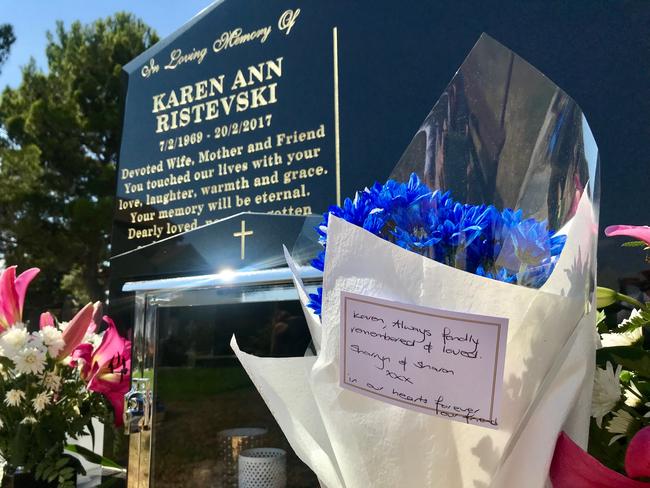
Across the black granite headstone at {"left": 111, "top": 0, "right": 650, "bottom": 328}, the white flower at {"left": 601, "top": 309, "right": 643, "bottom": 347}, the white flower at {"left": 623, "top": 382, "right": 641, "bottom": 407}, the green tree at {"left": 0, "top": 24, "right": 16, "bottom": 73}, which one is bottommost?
the white flower at {"left": 623, "top": 382, "right": 641, "bottom": 407}

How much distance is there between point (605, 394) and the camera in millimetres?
588

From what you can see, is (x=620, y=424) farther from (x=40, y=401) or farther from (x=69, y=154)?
(x=69, y=154)

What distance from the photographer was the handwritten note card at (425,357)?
479 mm

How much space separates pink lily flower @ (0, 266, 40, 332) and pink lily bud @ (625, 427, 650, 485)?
1.31 metres

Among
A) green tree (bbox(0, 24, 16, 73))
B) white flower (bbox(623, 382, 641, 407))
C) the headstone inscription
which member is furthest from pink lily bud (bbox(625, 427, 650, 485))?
green tree (bbox(0, 24, 16, 73))

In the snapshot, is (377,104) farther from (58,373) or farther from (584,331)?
(584,331)

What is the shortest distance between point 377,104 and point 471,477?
1821 mm

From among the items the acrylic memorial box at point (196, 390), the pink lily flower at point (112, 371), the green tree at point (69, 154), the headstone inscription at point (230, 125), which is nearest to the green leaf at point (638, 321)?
the acrylic memorial box at point (196, 390)

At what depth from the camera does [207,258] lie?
168cm

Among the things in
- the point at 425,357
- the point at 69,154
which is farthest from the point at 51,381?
the point at 69,154

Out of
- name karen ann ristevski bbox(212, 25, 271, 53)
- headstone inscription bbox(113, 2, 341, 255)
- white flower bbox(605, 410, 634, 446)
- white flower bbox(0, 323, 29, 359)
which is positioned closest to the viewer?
white flower bbox(605, 410, 634, 446)

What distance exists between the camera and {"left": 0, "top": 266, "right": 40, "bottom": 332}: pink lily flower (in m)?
1.39

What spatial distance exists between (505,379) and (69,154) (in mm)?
11955

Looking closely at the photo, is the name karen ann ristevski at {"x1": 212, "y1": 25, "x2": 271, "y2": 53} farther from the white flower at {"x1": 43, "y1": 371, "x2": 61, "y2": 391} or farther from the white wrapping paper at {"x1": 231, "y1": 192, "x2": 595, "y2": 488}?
the white wrapping paper at {"x1": 231, "y1": 192, "x2": 595, "y2": 488}
